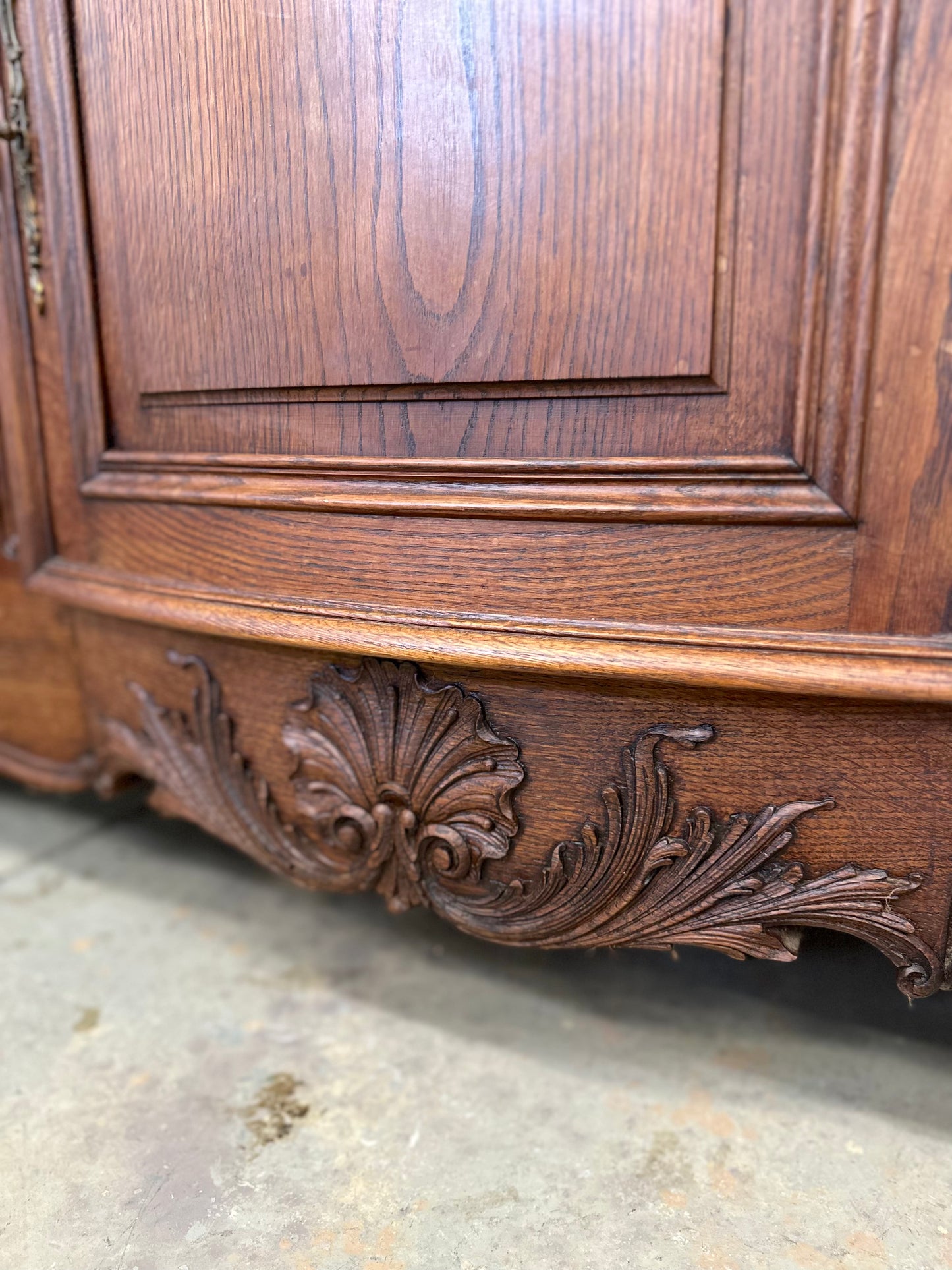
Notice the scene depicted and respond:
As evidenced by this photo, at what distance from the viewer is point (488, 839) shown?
472 millimetres

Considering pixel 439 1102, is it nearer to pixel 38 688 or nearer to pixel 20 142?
pixel 38 688

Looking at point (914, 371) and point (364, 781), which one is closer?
point (914, 371)

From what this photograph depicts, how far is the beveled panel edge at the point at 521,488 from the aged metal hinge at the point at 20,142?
6.6 inches

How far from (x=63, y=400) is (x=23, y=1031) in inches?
16.4

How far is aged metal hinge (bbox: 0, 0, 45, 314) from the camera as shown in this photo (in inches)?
20.4

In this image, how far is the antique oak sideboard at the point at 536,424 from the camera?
13.8 inches

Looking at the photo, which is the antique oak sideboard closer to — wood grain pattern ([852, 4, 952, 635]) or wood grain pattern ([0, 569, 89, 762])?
wood grain pattern ([852, 4, 952, 635])

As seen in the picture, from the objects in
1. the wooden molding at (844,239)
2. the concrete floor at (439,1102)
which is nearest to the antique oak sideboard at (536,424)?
the wooden molding at (844,239)

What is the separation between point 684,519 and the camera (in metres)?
0.38

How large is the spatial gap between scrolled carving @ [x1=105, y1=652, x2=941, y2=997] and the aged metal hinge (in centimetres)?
27

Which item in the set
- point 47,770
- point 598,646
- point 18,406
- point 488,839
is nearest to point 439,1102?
point 488,839

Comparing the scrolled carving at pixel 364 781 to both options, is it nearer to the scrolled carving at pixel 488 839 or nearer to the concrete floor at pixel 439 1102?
the scrolled carving at pixel 488 839

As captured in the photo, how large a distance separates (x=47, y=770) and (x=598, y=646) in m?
0.52

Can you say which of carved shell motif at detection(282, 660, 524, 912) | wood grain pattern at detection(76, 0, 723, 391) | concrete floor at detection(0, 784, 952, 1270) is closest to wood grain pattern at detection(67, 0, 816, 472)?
wood grain pattern at detection(76, 0, 723, 391)
